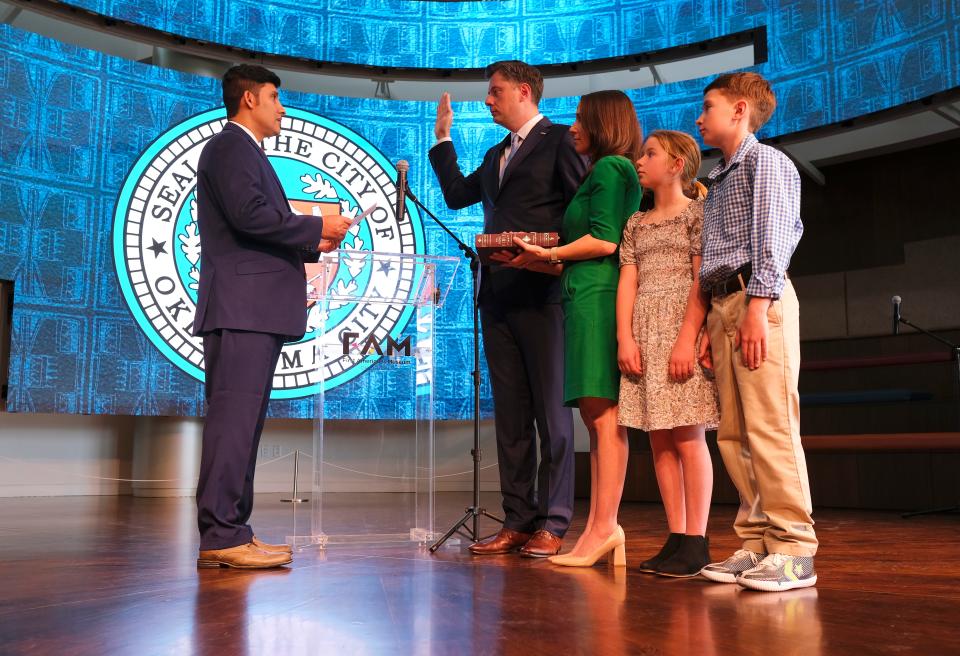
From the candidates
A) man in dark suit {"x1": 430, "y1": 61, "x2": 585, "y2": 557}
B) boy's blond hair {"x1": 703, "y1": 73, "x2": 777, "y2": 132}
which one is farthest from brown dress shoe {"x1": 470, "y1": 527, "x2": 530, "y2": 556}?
boy's blond hair {"x1": 703, "y1": 73, "x2": 777, "y2": 132}

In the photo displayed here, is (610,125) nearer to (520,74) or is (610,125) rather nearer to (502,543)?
(520,74)

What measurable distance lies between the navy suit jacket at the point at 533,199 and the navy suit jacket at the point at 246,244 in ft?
2.09

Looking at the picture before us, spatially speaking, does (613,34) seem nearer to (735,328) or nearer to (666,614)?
(735,328)

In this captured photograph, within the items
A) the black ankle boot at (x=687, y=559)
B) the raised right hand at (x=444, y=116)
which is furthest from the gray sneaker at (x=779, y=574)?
the raised right hand at (x=444, y=116)

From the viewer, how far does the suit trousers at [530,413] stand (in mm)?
2627

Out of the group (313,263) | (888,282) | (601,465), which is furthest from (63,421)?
(888,282)

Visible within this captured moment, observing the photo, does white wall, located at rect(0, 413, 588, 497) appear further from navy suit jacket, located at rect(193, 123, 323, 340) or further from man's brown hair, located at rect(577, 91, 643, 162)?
man's brown hair, located at rect(577, 91, 643, 162)

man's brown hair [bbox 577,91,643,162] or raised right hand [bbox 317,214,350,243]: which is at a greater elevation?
man's brown hair [bbox 577,91,643,162]

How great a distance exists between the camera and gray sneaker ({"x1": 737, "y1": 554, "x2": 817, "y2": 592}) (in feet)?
5.99

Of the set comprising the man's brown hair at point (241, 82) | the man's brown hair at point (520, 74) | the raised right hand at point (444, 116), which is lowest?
the man's brown hair at point (241, 82)

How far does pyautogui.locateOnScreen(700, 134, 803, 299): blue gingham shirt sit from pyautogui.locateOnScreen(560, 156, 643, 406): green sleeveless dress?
0.99ft

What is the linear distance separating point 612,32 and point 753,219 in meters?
5.05

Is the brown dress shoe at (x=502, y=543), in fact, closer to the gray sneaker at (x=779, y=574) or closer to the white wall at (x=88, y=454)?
the gray sneaker at (x=779, y=574)

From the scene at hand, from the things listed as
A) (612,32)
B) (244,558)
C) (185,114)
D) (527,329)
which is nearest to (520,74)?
(527,329)
